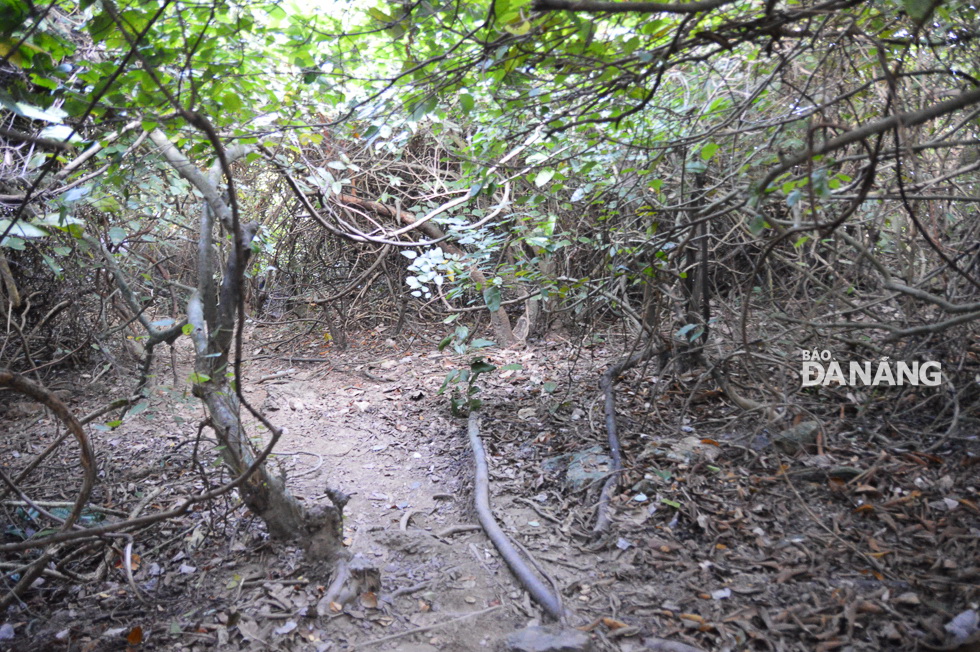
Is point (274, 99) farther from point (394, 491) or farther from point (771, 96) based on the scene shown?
point (771, 96)

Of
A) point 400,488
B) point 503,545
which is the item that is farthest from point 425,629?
point 400,488

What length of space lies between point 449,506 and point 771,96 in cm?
300

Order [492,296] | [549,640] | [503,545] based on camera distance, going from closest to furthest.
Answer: [549,640]
[503,545]
[492,296]

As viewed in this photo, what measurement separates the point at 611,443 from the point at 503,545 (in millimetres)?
932

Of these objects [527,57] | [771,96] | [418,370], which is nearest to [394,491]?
[418,370]

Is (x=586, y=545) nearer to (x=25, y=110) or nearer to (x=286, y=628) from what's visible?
(x=286, y=628)

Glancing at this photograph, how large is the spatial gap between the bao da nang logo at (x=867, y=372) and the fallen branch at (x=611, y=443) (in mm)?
911

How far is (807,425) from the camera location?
3.07m

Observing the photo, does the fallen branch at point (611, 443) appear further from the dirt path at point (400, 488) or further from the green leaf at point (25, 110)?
the green leaf at point (25, 110)

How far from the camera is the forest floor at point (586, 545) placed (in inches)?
84.5

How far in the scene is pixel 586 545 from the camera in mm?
2711

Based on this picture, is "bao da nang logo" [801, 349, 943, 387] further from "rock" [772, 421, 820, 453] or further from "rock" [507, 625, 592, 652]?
"rock" [507, 625, 592, 652]

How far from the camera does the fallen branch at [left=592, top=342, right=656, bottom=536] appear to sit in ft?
9.18

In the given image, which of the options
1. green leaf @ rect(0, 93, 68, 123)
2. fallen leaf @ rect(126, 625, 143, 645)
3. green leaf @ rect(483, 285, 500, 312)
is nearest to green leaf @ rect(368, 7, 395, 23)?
green leaf @ rect(0, 93, 68, 123)
